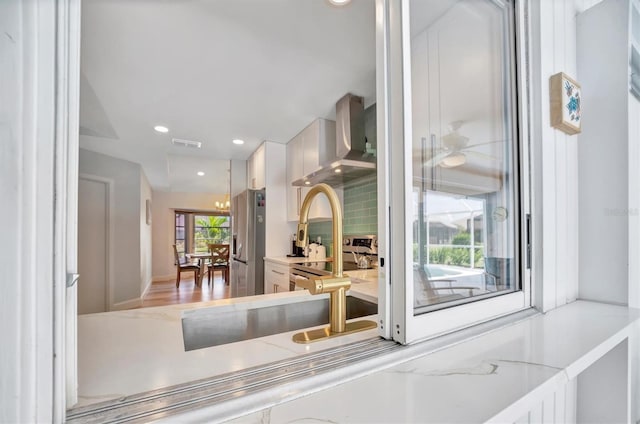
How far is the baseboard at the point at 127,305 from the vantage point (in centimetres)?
446

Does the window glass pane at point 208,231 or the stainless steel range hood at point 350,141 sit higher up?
the stainless steel range hood at point 350,141

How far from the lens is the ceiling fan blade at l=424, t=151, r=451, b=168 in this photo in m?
0.86

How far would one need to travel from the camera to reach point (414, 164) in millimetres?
785

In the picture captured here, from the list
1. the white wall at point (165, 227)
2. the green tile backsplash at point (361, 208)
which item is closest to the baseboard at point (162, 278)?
the white wall at point (165, 227)

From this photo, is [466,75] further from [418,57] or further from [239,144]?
[239,144]

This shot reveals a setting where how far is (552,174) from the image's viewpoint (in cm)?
110

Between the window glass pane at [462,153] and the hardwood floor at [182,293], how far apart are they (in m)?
5.16

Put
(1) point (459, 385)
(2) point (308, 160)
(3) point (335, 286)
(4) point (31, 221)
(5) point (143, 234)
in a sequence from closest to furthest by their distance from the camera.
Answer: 1. (4) point (31, 221)
2. (1) point (459, 385)
3. (3) point (335, 286)
4. (2) point (308, 160)
5. (5) point (143, 234)

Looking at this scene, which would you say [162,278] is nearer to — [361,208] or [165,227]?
[165,227]

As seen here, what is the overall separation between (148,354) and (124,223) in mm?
4934

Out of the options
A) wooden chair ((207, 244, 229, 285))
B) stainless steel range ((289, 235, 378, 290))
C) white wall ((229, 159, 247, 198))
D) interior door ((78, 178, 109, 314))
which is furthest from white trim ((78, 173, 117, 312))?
stainless steel range ((289, 235, 378, 290))

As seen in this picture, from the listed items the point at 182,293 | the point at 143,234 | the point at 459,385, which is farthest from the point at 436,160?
the point at 182,293

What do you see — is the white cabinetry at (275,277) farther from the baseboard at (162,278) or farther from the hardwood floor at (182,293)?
the baseboard at (162,278)

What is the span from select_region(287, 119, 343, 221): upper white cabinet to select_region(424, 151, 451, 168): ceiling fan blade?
2032mm
